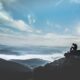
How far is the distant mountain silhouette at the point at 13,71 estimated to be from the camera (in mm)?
34781

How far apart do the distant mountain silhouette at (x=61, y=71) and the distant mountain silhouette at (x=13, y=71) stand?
1.22 meters

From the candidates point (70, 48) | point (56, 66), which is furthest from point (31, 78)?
point (70, 48)

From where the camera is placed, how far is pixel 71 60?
120 ft

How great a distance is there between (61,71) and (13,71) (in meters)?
5.87

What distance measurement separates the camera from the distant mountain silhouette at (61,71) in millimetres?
34219

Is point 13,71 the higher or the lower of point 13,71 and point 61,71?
the higher

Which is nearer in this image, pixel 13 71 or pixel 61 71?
pixel 61 71

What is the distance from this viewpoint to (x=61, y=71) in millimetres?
34844

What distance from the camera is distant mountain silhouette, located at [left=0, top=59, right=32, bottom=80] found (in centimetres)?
3478

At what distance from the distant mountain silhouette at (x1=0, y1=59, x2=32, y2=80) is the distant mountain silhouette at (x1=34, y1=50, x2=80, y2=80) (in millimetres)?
1220

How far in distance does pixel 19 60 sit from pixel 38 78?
10545 mm

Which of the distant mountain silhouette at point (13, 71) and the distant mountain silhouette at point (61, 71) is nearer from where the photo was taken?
the distant mountain silhouette at point (61, 71)

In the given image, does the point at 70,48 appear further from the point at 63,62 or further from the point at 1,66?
the point at 1,66

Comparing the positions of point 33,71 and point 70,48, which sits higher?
point 70,48
